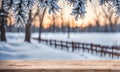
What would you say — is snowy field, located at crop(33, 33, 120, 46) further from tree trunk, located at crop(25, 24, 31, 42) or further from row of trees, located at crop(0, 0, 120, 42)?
row of trees, located at crop(0, 0, 120, 42)

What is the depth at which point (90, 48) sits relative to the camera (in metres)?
2.44

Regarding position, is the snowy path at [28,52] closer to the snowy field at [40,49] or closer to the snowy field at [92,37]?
the snowy field at [40,49]

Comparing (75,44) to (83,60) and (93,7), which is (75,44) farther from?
(93,7)

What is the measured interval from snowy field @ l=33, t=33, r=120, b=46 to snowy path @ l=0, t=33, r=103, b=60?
5.4 inches

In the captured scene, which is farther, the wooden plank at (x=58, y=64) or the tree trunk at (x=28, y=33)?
the tree trunk at (x=28, y=33)

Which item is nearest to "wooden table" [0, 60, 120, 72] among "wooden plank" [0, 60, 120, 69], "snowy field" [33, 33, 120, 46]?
"wooden plank" [0, 60, 120, 69]

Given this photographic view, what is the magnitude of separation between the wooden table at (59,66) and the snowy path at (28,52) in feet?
0.16

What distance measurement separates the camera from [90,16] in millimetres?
2447

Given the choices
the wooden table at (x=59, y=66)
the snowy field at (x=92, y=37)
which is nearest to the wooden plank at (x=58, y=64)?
the wooden table at (x=59, y=66)

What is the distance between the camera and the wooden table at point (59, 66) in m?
2.07

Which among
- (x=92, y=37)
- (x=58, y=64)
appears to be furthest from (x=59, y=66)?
(x=92, y=37)

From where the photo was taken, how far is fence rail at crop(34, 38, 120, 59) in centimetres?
240

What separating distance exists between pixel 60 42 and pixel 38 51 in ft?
0.81

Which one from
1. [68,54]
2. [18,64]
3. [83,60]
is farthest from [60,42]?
[18,64]
